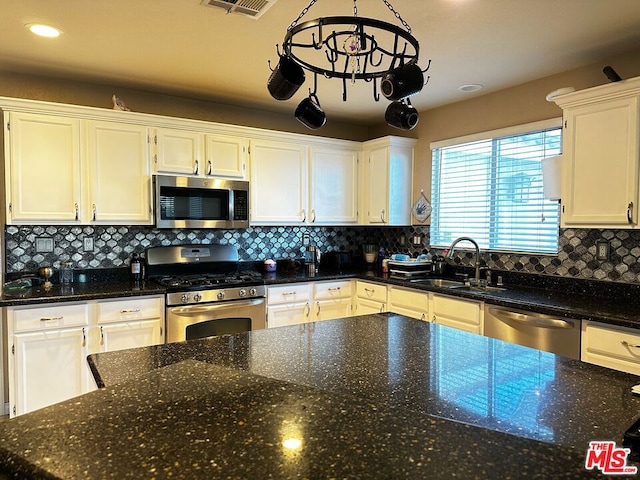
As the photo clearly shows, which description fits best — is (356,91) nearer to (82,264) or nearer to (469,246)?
(469,246)

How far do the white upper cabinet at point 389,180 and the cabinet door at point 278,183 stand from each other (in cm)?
73

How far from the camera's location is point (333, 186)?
4.50 meters

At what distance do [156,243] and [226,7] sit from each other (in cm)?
222

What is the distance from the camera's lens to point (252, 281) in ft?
12.0

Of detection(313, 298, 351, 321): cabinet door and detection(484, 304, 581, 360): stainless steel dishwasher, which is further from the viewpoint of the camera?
detection(313, 298, 351, 321): cabinet door

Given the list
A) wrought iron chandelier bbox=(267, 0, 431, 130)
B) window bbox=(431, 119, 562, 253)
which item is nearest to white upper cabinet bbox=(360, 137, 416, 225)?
window bbox=(431, 119, 562, 253)

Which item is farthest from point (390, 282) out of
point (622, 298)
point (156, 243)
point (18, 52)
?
point (18, 52)

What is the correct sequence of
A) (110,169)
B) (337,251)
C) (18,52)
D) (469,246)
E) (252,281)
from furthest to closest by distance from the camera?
(337,251), (469,246), (252,281), (110,169), (18,52)

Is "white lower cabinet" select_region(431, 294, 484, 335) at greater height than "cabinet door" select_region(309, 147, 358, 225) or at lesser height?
lesser

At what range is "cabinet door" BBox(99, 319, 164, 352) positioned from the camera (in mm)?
3076

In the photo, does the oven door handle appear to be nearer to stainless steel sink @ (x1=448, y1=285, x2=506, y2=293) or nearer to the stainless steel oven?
the stainless steel oven

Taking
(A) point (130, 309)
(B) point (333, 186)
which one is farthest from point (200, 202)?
(B) point (333, 186)

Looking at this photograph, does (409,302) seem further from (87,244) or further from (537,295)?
(87,244)

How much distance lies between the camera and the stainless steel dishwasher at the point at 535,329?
2.54m
